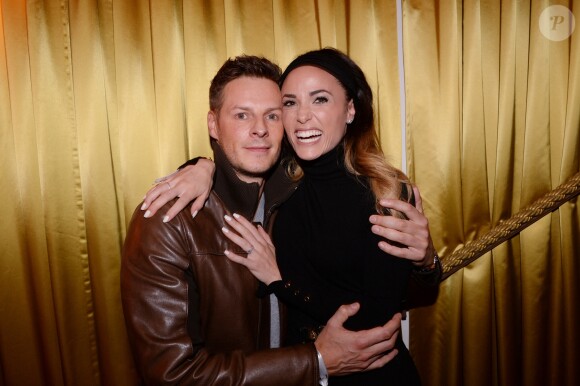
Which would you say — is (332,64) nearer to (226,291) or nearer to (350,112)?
(350,112)

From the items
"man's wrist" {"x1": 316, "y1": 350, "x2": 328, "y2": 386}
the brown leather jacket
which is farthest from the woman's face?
"man's wrist" {"x1": 316, "y1": 350, "x2": 328, "y2": 386}

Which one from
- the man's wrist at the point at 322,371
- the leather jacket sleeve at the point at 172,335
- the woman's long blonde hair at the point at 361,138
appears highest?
the woman's long blonde hair at the point at 361,138

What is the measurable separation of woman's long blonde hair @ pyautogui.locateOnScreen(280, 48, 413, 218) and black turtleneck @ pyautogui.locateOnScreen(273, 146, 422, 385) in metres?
0.04

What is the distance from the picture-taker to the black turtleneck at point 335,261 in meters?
1.54

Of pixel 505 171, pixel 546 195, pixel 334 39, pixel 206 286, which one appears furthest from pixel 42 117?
pixel 546 195

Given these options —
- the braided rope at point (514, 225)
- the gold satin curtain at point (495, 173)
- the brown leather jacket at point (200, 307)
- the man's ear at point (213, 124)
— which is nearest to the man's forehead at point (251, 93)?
the man's ear at point (213, 124)

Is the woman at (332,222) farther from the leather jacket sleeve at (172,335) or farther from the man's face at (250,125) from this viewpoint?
the leather jacket sleeve at (172,335)

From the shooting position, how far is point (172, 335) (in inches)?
54.6

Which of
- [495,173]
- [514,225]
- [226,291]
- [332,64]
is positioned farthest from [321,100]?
[514,225]

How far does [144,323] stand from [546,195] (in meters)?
2.12

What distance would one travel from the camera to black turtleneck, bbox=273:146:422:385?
1.54 metres

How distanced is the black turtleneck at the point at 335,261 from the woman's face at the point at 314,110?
8 cm

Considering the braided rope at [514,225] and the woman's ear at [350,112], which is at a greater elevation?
the woman's ear at [350,112]

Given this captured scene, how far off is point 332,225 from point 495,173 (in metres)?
1.17
